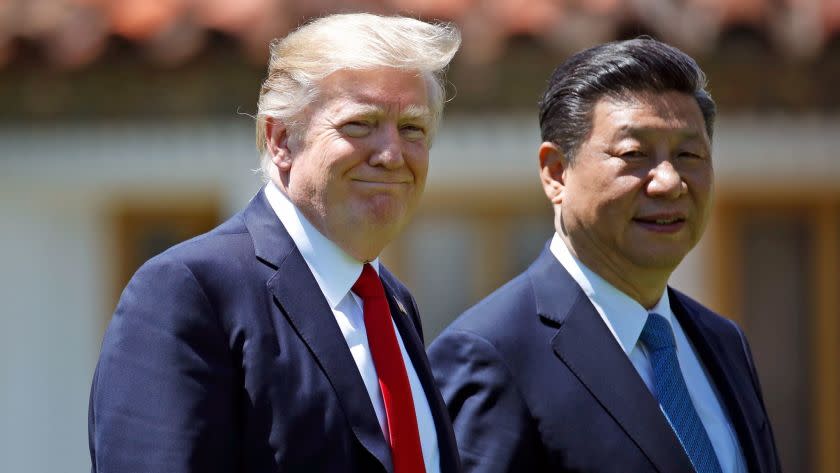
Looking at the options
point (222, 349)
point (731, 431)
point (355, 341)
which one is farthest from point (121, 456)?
point (731, 431)

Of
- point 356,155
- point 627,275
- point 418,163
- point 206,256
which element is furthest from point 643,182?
point 206,256

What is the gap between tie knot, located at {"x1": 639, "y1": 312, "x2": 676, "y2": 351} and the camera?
10.7ft

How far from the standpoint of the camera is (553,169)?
3355 mm

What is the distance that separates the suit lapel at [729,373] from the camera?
3280mm

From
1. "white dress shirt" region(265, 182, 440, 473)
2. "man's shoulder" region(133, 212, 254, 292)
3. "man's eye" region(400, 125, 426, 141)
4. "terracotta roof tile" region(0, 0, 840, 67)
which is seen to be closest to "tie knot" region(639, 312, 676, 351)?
"white dress shirt" region(265, 182, 440, 473)

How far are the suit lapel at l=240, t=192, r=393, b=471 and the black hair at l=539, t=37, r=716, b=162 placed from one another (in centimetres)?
80

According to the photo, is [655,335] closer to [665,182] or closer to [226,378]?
[665,182]

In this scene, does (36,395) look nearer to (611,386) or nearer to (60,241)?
(60,241)

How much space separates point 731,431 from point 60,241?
14.3 feet

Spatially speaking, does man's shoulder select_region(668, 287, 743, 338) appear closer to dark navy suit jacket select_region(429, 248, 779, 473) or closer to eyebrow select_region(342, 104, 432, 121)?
dark navy suit jacket select_region(429, 248, 779, 473)

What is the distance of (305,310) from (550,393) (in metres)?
0.63

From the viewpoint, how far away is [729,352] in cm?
351

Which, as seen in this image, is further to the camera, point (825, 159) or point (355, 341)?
point (825, 159)

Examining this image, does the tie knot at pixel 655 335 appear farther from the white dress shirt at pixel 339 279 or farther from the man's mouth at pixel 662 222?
the white dress shirt at pixel 339 279
